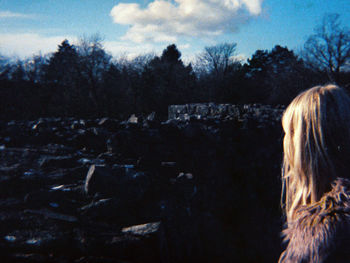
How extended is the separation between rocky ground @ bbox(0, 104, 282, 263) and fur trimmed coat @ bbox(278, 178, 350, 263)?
200cm

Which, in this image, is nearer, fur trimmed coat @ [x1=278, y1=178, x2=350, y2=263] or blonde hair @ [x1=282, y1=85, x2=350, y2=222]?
fur trimmed coat @ [x1=278, y1=178, x2=350, y2=263]

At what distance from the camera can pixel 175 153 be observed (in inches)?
262

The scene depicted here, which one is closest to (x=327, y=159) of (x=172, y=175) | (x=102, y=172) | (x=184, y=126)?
(x=102, y=172)

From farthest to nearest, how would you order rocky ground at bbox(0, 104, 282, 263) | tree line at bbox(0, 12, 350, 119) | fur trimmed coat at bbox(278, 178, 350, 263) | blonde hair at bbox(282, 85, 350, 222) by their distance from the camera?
tree line at bbox(0, 12, 350, 119) → rocky ground at bbox(0, 104, 282, 263) → blonde hair at bbox(282, 85, 350, 222) → fur trimmed coat at bbox(278, 178, 350, 263)

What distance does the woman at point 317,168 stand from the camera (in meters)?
1.11

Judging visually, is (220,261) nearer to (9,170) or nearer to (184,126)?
(184,126)

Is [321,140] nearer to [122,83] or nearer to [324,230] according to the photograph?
[324,230]

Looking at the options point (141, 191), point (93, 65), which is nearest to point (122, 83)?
point (93, 65)

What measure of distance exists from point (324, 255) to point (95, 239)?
7.93ft

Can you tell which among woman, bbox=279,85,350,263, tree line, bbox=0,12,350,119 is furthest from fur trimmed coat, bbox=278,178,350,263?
tree line, bbox=0,12,350,119

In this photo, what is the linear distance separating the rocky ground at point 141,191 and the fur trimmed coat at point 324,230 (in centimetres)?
200

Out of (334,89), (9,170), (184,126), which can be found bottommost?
(9,170)

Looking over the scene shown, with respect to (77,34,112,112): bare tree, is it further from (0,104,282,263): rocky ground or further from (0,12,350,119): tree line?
(0,104,282,263): rocky ground

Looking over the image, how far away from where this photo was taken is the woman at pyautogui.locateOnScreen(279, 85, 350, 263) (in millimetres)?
1109
